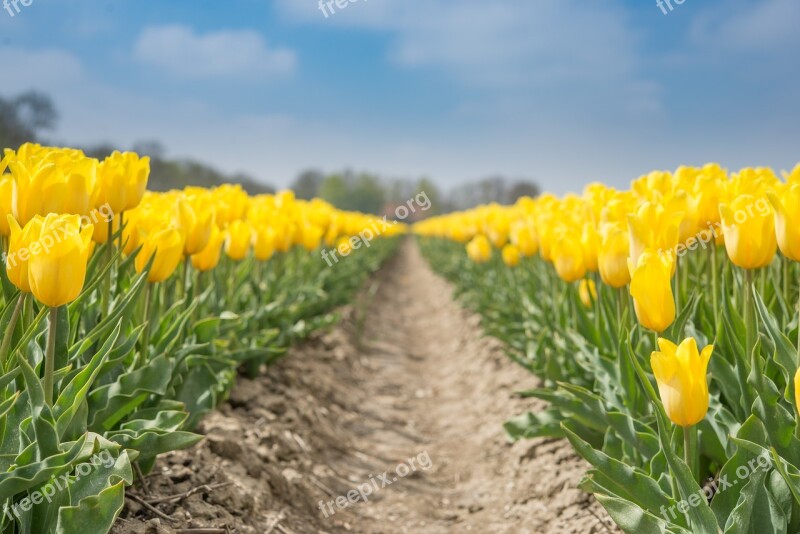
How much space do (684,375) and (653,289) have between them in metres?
0.38

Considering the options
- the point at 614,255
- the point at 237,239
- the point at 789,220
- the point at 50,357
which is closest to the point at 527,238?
the point at 237,239

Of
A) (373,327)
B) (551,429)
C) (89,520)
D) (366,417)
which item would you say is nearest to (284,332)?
(366,417)

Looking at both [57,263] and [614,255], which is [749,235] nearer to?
Answer: [614,255]

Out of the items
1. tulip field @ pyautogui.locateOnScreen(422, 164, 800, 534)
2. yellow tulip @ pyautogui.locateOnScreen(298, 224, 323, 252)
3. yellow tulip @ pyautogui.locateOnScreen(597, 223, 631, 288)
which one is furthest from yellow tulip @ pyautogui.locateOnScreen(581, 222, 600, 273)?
yellow tulip @ pyautogui.locateOnScreen(298, 224, 323, 252)

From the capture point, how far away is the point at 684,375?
6.10ft

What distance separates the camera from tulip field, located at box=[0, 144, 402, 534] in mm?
1884

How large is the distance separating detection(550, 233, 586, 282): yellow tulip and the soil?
91 cm

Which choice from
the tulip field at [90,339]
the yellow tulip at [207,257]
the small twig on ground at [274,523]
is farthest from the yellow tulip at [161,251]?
the small twig on ground at [274,523]

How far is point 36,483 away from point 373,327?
8.62m

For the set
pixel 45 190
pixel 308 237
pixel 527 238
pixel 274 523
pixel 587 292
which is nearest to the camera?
pixel 45 190

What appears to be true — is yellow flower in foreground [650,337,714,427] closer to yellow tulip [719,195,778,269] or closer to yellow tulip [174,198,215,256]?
yellow tulip [719,195,778,269]

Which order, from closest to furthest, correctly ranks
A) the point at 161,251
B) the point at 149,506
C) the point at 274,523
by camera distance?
the point at 149,506 → the point at 161,251 → the point at 274,523

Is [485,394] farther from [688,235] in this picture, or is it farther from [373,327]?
[373,327]

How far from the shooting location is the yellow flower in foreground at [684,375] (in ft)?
6.07
